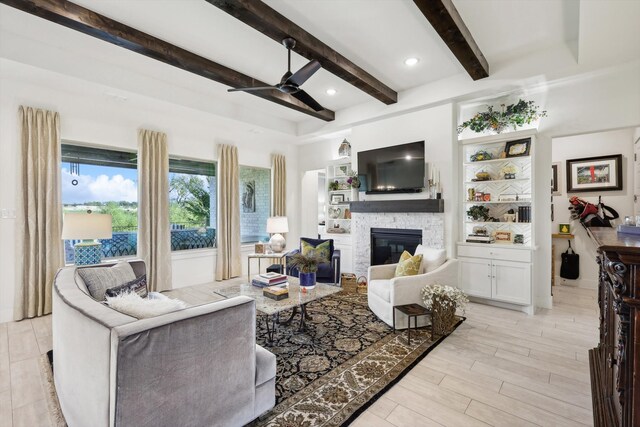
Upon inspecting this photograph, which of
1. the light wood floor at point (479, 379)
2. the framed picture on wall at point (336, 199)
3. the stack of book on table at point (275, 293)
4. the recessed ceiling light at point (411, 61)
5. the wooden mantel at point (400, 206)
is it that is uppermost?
the recessed ceiling light at point (411, 61)

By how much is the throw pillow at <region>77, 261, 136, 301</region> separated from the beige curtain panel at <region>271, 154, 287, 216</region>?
3934mm

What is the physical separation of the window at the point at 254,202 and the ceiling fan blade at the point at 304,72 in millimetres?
3419

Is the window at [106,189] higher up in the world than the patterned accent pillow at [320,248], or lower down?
higher up

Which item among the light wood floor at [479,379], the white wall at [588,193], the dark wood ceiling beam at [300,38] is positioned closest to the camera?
the light wood floor at [479,379]

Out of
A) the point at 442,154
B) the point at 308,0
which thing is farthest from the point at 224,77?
the point at 442,154

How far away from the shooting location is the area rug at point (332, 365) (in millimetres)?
1923

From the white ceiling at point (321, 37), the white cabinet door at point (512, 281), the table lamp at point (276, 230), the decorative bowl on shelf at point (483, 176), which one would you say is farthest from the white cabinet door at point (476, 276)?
the table lamp at point (276, 230)

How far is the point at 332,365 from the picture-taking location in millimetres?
2488

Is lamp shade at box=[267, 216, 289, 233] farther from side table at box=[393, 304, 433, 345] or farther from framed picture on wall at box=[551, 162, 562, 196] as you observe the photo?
framed picture on wall at box=[551, 162, 562, 196]

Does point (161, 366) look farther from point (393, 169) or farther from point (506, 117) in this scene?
point (506, 117)

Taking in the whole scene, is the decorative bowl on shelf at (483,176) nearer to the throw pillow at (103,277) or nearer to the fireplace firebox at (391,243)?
the fireplace firebox at (391,243)

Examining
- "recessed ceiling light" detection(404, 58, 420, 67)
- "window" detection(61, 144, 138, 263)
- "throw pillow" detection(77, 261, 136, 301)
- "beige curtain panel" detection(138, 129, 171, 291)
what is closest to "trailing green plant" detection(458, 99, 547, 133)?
"recessed ceiling light" detection(404, 58, 420, 67)

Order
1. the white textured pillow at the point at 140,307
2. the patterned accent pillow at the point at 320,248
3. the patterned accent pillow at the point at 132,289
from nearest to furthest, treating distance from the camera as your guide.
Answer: the white textured pillow at the point at 140,307, the patterned accent pillow at the point at 132,289, the patterned accent pillow at the point at 320,248

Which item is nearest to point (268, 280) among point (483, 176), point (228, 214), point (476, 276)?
point (228, 214)
